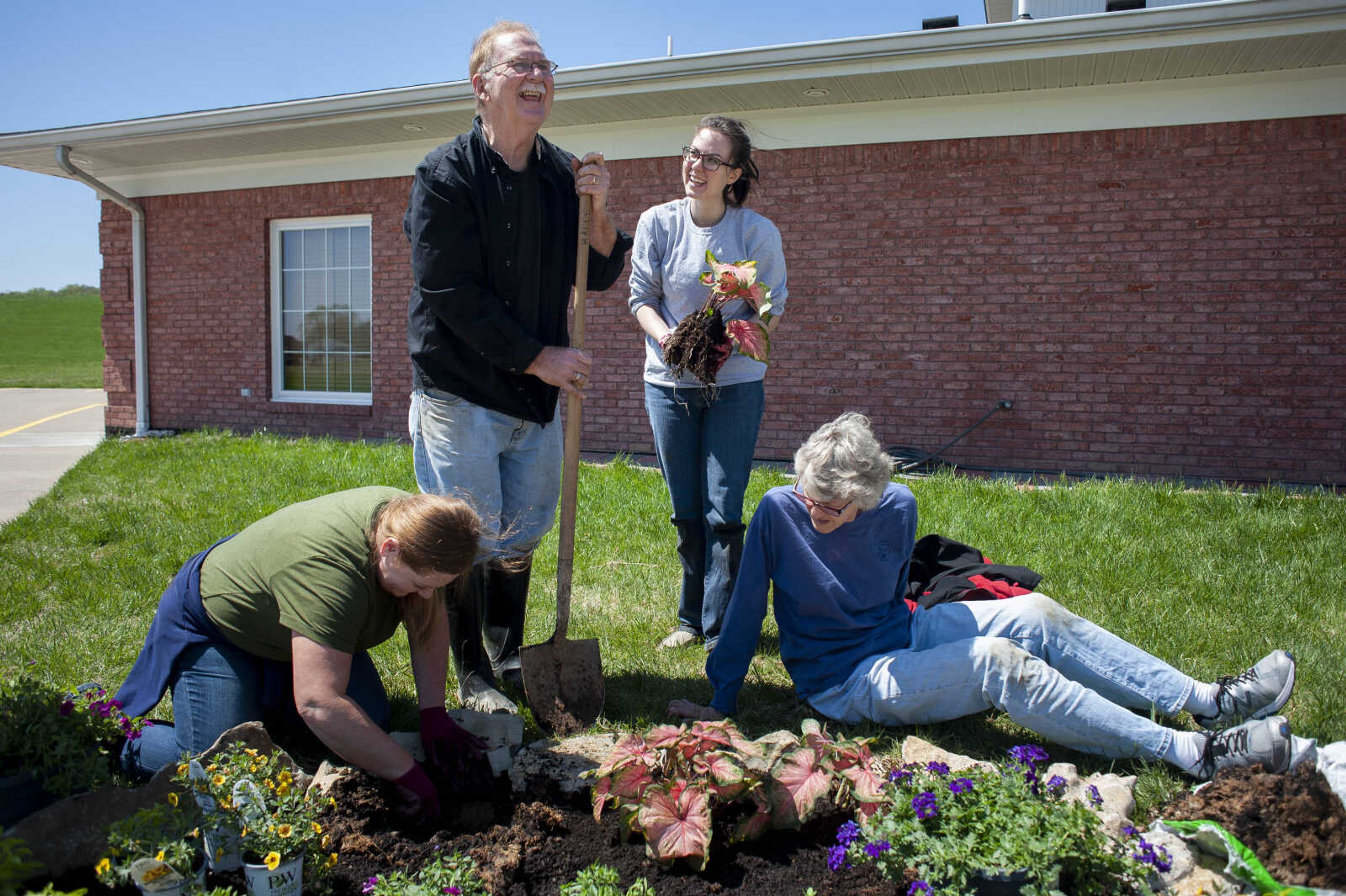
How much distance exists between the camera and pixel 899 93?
7738 millimetres

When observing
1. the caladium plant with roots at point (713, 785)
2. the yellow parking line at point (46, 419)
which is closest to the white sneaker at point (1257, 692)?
the caladium plant with roots at point (713, 785)

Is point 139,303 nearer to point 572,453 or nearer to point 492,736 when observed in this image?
point 572,453

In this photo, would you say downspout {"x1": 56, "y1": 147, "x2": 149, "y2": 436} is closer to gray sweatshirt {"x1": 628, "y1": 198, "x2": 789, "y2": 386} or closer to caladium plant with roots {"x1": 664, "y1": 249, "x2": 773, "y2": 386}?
gray sweatshirt {"x1": 628, "y1": 198, "x2": 789, "y2": 386}

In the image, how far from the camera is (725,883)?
215cm

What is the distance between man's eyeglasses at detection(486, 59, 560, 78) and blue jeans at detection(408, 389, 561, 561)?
41.2 inches

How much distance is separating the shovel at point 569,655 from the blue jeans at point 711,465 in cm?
47

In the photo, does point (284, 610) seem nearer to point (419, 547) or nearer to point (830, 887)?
point (419, 547)

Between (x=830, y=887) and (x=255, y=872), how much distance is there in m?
1.24

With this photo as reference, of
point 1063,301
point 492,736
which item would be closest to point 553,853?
point 492,736

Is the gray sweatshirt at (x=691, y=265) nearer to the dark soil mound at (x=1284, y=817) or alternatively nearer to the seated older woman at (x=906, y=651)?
the seated older woman at (x=906, y=651)

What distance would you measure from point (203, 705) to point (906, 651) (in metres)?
2.08

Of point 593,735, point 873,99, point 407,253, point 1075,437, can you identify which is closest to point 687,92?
point 873,99

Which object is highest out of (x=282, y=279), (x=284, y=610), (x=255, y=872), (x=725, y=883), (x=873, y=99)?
(x=873, y=99)

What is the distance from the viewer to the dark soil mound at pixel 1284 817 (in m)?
1.95
